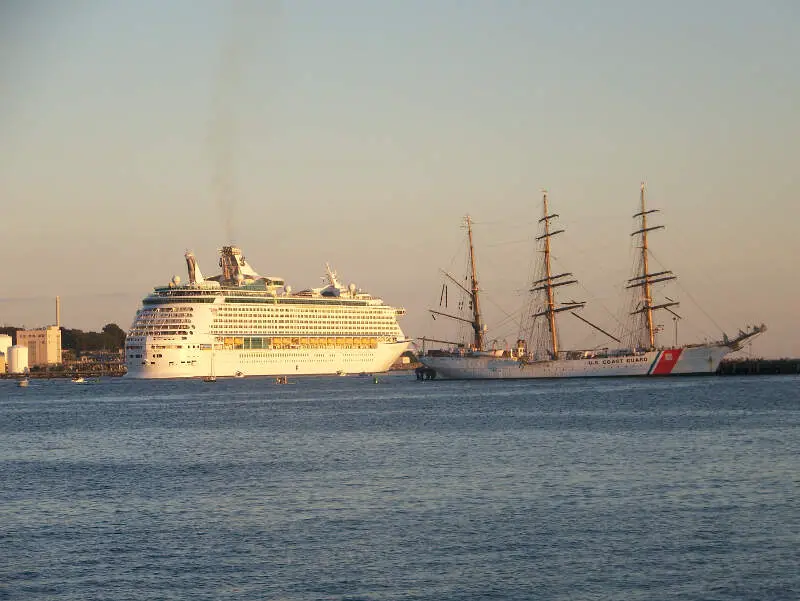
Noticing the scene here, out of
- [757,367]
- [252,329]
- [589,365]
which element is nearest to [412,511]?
[589,365]

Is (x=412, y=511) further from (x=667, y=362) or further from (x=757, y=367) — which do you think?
(x=757, y=367)

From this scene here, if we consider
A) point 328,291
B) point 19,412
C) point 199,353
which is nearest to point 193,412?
point 19,412

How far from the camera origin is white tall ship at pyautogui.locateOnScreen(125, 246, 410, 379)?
137000mm

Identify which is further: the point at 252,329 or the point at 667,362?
the point at 252,329

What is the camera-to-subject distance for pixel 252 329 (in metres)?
144

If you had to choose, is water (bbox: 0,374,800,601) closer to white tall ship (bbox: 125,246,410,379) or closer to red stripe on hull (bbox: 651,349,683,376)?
red stripe on hull (bbox: 651,349,683,376)

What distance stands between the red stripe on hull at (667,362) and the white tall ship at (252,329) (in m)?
52.7

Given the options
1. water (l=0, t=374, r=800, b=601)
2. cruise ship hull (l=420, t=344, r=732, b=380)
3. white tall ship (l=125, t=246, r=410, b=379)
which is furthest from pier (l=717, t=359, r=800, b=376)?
water (l=0, t=374, r=800, b=601)

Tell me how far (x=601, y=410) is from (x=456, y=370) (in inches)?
2282

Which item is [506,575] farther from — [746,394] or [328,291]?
[328,291]

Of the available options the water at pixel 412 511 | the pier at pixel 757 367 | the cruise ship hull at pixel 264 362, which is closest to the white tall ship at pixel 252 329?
the cruise ship hull at pixel 264 362

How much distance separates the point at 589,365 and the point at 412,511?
88.8m

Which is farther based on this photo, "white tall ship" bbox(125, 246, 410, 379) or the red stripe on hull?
"white tall ship" bbox(125, 246, 410, 379)

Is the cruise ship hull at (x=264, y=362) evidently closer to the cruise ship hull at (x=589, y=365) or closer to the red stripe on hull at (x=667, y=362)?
the cruise ship hull at (x=589, y=365)
